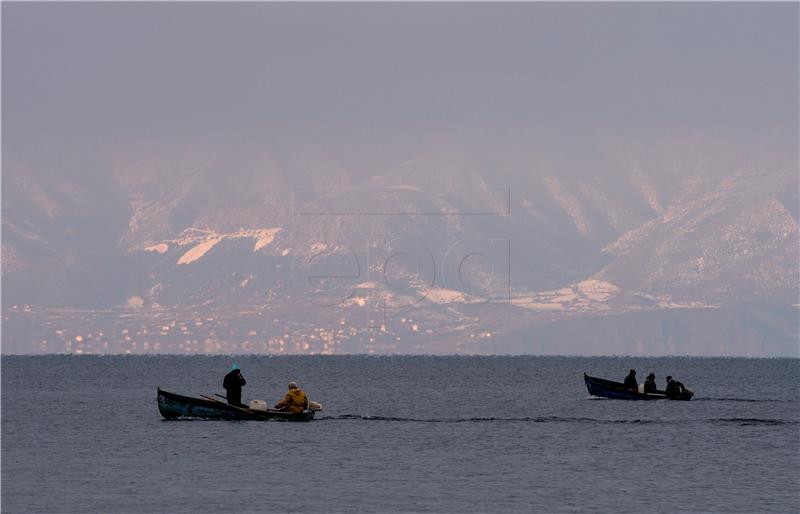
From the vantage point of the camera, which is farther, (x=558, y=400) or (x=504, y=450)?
(x=558, y=400)

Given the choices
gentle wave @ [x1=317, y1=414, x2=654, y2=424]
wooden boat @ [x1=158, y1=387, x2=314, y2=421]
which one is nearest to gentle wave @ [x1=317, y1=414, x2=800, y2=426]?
gentle wave @ [x1=317, y1=414, x2=654, y2=424]

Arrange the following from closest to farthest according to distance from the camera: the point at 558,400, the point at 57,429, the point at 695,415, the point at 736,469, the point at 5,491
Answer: the point at 5,491 < the point at 736,469 < the point at 57,429 < the point at 695,415 < the point at 558,400

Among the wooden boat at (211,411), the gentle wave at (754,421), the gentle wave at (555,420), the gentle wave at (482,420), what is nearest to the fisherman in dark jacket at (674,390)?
the gentle wave at (754,421)

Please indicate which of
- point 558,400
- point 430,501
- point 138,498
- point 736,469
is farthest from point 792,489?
point 558,400

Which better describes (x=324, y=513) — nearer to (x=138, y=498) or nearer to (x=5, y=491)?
(x=138, y=498)

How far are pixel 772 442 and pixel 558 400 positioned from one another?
4435 centimetres

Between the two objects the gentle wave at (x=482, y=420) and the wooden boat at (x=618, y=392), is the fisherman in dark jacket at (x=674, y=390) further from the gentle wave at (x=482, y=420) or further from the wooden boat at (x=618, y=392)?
the gentle wave at (x=482, y=420)

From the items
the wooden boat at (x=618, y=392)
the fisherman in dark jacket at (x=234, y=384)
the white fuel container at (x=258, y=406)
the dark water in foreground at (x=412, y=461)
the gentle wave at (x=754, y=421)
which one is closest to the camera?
the dark water in foreground at (x=412, y=461)

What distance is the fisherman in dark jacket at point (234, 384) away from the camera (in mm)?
69250

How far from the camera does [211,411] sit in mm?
73062

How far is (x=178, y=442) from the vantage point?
64188 millimetres

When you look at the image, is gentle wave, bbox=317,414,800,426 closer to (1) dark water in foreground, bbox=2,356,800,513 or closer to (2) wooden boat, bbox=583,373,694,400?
(1) dark water in foreground, bbox=2,356,800,513

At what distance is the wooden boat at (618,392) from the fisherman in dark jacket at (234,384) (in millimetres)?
32407

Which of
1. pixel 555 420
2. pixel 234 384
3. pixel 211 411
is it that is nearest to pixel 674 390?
pixel 555 420
